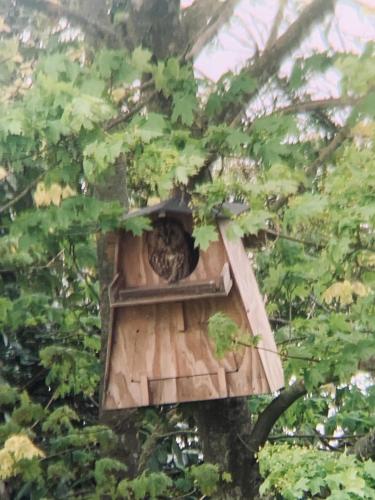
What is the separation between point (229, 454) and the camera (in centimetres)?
364

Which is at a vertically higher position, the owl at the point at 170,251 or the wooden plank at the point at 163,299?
the owl at the point at 170,251

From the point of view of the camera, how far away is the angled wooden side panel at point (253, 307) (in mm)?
3207

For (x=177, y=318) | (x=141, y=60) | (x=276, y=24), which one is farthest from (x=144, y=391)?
(x=276, y=24)

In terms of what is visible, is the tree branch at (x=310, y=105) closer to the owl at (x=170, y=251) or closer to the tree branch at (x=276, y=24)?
the tree branch at (x=276, y=24)

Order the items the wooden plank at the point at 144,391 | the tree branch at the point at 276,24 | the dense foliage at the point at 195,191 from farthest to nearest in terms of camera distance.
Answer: the tree branch at the point at 276,24 < the wooden plank at the point at 144,391 < the dense foliage at the point at 195,191

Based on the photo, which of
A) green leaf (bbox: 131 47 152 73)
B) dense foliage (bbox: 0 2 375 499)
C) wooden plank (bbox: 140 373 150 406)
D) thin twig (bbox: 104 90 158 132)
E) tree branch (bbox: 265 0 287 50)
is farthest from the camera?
tree branch (bbox: 265 0 287 50)

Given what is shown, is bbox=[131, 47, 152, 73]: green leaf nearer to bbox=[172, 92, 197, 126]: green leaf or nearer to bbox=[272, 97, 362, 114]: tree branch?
bbox=[172, 92, 197, 126]: green leaf

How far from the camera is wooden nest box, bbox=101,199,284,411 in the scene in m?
3.21

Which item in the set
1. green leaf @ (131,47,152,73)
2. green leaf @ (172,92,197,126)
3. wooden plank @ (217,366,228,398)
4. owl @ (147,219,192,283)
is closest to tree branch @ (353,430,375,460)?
wooden plank @ (217,366,228,398)

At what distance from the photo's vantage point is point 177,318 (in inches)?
130

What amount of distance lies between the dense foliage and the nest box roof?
6 centimetres

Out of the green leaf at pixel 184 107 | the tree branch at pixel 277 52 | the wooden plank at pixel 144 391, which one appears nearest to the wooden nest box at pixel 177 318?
the wooden plank at pixel 144 391

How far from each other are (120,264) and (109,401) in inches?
20.3

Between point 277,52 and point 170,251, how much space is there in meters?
0.88
